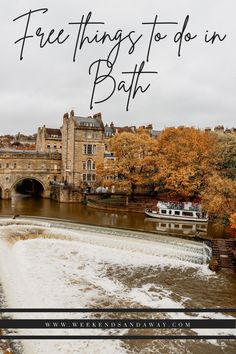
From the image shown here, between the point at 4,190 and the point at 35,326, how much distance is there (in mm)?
51594

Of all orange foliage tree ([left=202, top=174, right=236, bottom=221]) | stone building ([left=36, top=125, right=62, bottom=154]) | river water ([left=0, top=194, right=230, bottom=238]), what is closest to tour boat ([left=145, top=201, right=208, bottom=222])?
river water ([left=0, top=194, right=230, bottom=238])

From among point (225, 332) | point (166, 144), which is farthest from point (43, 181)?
point (225, 332)

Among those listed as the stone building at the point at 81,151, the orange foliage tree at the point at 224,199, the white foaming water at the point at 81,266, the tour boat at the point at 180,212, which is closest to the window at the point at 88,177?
the stone building at the point at 81,151

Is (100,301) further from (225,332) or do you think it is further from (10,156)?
(10,156)

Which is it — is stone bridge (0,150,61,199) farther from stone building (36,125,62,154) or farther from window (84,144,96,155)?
stone building (36,125,62,154)

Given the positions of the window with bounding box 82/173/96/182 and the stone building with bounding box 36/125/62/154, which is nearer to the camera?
the window with bounding box 82/173/96/182

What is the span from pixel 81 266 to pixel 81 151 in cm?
3905

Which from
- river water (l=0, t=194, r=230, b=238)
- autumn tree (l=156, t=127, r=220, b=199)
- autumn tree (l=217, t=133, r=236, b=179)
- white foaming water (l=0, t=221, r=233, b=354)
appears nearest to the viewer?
white foaming water (l=0, t=221, r=233, b=354)

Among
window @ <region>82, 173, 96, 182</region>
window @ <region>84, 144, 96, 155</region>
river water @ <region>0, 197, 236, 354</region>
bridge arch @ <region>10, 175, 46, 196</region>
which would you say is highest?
window @ <region>84, 144, 96, 155</region>

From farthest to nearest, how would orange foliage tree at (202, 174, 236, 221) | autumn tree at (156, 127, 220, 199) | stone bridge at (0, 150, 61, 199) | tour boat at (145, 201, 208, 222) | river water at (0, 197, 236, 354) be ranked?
stone bridge at (0, 150, 61, 199) → autumn tree at (156, 127, 220, 199) → tour boat at (145, 201, 208, 222) → orange foliage tree at (202, 174, 236, 221) → river water at (0, 197, 236, 354)

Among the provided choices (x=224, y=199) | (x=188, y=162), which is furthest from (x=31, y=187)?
(x=224, y=199)

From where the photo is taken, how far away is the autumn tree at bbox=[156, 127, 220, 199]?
1693 inches

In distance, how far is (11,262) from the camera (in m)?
22.7

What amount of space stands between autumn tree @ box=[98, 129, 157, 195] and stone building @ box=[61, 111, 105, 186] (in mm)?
11641
